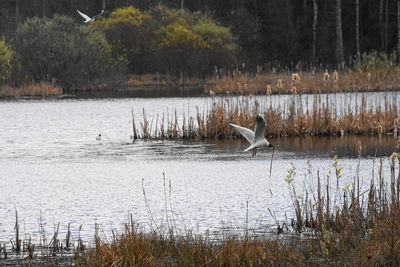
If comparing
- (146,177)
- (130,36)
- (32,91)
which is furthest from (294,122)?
(130,36)

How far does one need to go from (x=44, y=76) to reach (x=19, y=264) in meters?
42.9

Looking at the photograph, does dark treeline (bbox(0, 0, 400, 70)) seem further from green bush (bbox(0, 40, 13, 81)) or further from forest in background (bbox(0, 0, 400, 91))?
green bush (bbox(0, 40, 13, 81))

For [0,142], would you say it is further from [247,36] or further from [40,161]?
[247,36]

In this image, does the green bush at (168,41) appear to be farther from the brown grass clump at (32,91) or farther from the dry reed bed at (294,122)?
the dry reed bed at (294,122)

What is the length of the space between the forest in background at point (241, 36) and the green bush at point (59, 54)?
18cm

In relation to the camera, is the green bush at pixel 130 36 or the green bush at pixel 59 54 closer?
the green bush at pixel 59 54

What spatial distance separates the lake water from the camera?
11422mm

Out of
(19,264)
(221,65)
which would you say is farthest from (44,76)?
(19,264)

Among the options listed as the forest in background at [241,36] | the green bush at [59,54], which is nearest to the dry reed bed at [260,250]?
the forest in background at [241,36]

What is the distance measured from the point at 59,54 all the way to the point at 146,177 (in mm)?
36049

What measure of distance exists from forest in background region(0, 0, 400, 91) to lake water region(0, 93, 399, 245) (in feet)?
90.1

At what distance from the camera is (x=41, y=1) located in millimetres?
86375

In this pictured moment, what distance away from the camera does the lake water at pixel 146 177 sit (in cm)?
1142

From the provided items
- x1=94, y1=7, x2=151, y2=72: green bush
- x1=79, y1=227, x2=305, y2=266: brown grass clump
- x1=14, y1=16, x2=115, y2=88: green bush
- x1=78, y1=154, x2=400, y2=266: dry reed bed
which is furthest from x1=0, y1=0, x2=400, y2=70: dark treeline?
x1=79, y1=227, x2=305, y2=266: brown grass clump
